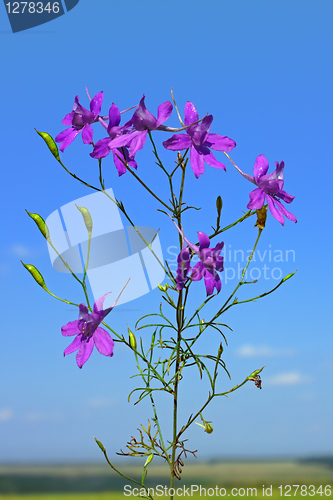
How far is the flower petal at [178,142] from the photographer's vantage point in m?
1.47

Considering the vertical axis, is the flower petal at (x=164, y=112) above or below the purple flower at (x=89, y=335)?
Result: above

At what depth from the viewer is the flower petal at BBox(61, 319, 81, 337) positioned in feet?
5.10

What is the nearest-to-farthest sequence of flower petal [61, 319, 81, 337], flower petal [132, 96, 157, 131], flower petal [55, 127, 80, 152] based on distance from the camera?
flower petal [132, 96, 157, 131] → flower petal [61, 319, 81, 337] → flower petal [55, 127, 80, 152]

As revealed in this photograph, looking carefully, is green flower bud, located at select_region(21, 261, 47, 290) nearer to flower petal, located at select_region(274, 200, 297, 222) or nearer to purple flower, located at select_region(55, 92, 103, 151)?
purple flower, located at select_region(55, 92, 103, 151)

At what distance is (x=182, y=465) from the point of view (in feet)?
5.47

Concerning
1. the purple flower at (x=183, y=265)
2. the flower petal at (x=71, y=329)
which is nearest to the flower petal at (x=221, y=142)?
the purple flower at (x=183, y=265)

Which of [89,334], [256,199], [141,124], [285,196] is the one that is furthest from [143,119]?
[89,334]

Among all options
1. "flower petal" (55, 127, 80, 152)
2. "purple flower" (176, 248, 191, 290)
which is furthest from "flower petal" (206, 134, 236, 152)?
"flower petal" (55, 127, 80, 152)

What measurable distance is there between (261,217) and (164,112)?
51cm

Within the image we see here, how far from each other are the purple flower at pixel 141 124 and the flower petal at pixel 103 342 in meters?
0.59

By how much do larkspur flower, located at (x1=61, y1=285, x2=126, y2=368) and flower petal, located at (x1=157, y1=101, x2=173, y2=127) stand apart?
2.01ft

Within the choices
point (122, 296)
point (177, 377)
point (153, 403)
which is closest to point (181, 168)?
point (122, 296)

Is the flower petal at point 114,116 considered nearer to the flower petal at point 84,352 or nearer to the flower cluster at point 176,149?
the flower cluster at point 176,149

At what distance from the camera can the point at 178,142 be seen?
148 centimetres
